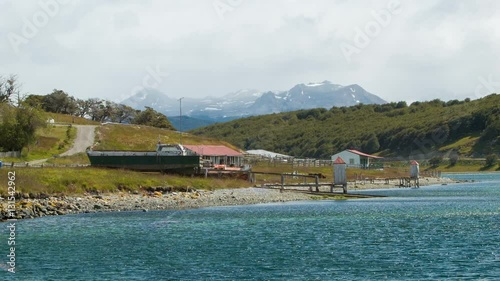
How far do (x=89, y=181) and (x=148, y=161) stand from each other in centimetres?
1765

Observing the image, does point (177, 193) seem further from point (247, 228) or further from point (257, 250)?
point (257, 250)

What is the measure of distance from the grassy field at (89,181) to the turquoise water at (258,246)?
336 inches

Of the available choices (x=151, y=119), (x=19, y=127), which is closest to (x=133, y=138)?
(x=19, y=127)

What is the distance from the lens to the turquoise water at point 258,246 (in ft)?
95.1

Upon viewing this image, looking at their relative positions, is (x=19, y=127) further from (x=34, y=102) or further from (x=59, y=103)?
(x=59, y=103)

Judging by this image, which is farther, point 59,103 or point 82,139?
point 59,103

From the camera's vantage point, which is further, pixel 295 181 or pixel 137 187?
pixel 295 181

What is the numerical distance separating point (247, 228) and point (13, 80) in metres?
95.8

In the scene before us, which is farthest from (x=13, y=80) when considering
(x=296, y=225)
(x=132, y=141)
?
(x=296, y=225)

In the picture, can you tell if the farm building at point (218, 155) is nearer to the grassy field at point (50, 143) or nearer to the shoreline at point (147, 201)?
the shoreline at point (147, 201)

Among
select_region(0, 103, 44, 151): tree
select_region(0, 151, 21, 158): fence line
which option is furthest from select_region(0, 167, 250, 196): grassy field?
select_region(0, 103, 44, 151): tree

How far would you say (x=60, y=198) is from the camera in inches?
2234

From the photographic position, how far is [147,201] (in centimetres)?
6084

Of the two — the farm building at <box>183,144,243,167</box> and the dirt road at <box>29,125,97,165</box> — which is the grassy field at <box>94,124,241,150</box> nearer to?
the dirt road at <box>29,125,97,165</box>
